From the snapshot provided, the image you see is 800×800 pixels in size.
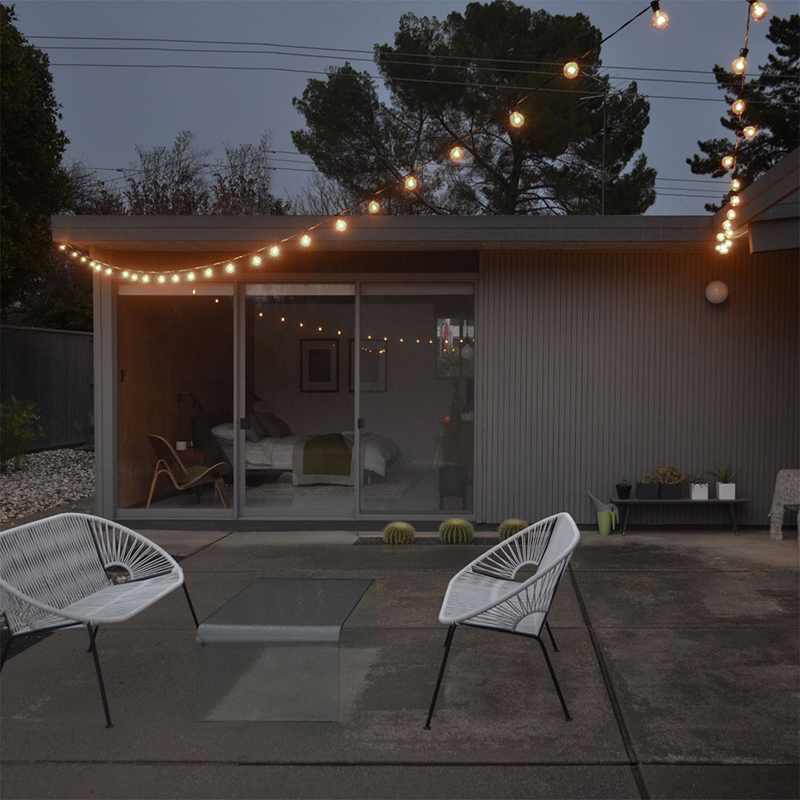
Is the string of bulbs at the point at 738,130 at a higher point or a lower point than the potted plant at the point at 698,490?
higher

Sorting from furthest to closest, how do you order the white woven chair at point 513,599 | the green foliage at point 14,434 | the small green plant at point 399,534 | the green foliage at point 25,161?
the green foliage at point 25,161, the green foliage at point 14,434, the small green plant at point 399,534, the white woven chair at point 513,599

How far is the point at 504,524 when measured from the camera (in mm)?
6117

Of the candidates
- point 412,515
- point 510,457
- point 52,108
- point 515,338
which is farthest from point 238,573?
point 52,108

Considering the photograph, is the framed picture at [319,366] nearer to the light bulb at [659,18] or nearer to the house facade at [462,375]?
the house facade at [462,375]

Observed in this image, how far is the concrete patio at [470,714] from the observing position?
8.21 feet

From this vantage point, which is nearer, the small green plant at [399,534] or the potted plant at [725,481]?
the small green plant at [399,534]

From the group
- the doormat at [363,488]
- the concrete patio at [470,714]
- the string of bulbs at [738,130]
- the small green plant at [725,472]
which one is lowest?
the concrete patio at [470,714]

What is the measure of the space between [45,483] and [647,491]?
6.56 metres

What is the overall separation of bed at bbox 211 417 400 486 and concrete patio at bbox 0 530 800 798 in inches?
84.1

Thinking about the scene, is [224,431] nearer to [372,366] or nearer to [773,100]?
[372,366]

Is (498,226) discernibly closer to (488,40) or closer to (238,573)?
(238,573)

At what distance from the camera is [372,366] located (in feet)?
22.0

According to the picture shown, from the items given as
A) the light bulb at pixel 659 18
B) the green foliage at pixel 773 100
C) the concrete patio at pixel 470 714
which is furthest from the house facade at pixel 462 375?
the green foliage at pixel 773 100

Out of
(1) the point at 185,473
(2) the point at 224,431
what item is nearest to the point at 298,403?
(2) the point at 224,431
